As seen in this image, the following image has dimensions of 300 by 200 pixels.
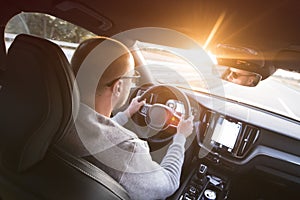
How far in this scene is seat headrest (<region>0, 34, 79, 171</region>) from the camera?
4.50ft

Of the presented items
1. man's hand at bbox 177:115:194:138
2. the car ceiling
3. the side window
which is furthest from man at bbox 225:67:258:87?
the side window

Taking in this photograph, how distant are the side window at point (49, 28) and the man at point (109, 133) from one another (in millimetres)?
727

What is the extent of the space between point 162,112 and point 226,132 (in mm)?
536

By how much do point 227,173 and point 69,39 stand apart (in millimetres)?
1598

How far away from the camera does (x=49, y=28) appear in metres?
3.13

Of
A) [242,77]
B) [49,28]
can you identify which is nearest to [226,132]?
[242,77]

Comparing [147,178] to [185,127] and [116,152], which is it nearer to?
[116,152]

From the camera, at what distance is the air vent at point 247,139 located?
2.59 meters

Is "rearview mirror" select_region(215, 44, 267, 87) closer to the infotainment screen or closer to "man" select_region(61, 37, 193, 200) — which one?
"man" select_region(61, 37, 193, 200)

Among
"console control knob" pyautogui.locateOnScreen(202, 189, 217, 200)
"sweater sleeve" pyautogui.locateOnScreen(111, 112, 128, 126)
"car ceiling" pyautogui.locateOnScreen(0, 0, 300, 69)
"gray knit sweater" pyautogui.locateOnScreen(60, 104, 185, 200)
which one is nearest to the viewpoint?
"car ceiling" pyautogui.locateOnScreen(0, 0, 300, 69)

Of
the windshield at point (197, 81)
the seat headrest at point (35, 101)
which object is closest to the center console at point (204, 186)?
the windshield at point (197, 81)

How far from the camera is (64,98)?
1380 millimetres

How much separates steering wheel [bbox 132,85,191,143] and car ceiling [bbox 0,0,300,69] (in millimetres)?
563

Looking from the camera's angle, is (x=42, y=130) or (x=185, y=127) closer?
(x=42, y=130)
